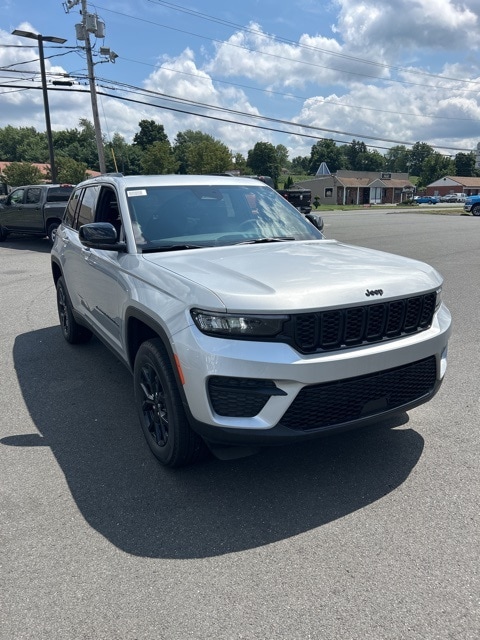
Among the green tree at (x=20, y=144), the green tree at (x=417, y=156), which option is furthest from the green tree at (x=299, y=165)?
Answer: the green tree at (x=20, y=144)

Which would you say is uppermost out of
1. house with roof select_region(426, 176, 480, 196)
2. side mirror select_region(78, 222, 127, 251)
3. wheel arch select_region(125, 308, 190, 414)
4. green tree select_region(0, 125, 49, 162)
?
green tree select_region(0, 125, 49, 162)

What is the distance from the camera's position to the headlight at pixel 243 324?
249 cm

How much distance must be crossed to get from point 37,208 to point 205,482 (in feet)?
45.8

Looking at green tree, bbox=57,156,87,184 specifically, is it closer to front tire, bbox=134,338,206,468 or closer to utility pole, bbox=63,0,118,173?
A: utility pole, bbox=63,0,118,173

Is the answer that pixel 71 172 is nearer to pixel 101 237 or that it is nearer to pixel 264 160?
pixel 264 160

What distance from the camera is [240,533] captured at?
2576mm

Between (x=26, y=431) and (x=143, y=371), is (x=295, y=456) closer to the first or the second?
(x=143, y=371)

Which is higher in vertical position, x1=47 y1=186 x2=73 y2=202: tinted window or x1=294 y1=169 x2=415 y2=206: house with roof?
x1=47 y1=186 x2=73 y2=202: tinted window

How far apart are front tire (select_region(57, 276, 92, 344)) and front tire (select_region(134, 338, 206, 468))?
2515 mm

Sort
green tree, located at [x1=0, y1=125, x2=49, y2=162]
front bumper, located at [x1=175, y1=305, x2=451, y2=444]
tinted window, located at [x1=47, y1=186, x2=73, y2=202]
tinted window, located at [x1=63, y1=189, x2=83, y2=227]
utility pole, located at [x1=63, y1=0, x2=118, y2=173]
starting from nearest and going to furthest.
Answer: front bumper, located at [x1=175, y1=305, x2=451, y2=444], tinted window, located at [x1=63, y1=189, x2=83, y2=227], tinted window, located at [x1=47, y1=186, x2=73, y2=202], utility pole, located at [x1=63, y1=0, x2=118, y2=173], green tree, located at [x1=0, y1=125, x2=49, y2=162]

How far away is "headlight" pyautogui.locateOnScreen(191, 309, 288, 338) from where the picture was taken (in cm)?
249

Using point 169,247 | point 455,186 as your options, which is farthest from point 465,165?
point 169,247

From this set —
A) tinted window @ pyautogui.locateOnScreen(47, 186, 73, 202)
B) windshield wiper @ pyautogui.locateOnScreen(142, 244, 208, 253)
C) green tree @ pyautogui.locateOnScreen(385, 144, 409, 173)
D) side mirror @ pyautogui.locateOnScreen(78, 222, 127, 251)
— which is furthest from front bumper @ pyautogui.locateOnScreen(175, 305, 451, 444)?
green tree @ pyautogui.locateOnScreen(385, 144, 409, 173)

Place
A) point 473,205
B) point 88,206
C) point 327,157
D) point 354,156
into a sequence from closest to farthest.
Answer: point 88,206
point 473,205
point 327,157
point 354,156
